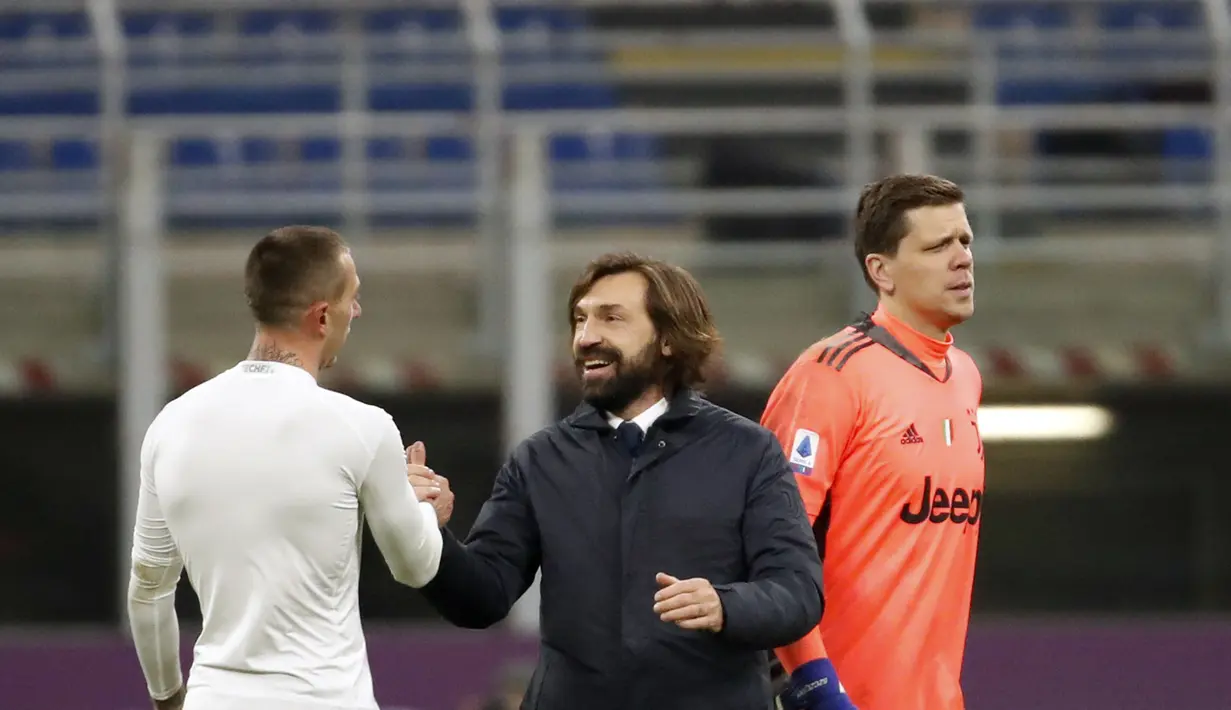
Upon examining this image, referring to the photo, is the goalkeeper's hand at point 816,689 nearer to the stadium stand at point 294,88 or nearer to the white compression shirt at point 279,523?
the white compression shirt at point 279,523

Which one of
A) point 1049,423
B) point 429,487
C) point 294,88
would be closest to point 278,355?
point 429,487

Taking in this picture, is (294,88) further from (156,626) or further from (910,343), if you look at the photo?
(156,626)

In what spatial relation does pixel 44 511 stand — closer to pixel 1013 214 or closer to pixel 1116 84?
pixel 1013 214

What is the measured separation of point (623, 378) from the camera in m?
3.83

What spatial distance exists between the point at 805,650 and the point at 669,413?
0.56 m

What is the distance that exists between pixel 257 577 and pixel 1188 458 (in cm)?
911

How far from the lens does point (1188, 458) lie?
11609 millimetres

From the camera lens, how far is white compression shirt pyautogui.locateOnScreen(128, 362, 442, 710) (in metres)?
3.39

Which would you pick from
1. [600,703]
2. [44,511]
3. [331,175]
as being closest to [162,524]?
[600,703]

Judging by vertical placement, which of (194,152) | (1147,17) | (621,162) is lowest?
(621,162)

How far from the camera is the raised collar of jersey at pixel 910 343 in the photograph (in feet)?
14.2

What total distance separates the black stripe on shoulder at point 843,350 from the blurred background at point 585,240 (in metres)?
3.80

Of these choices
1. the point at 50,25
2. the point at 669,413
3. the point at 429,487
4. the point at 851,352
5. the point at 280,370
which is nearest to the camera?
the point at 280,370

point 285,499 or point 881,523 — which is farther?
point 881,523
